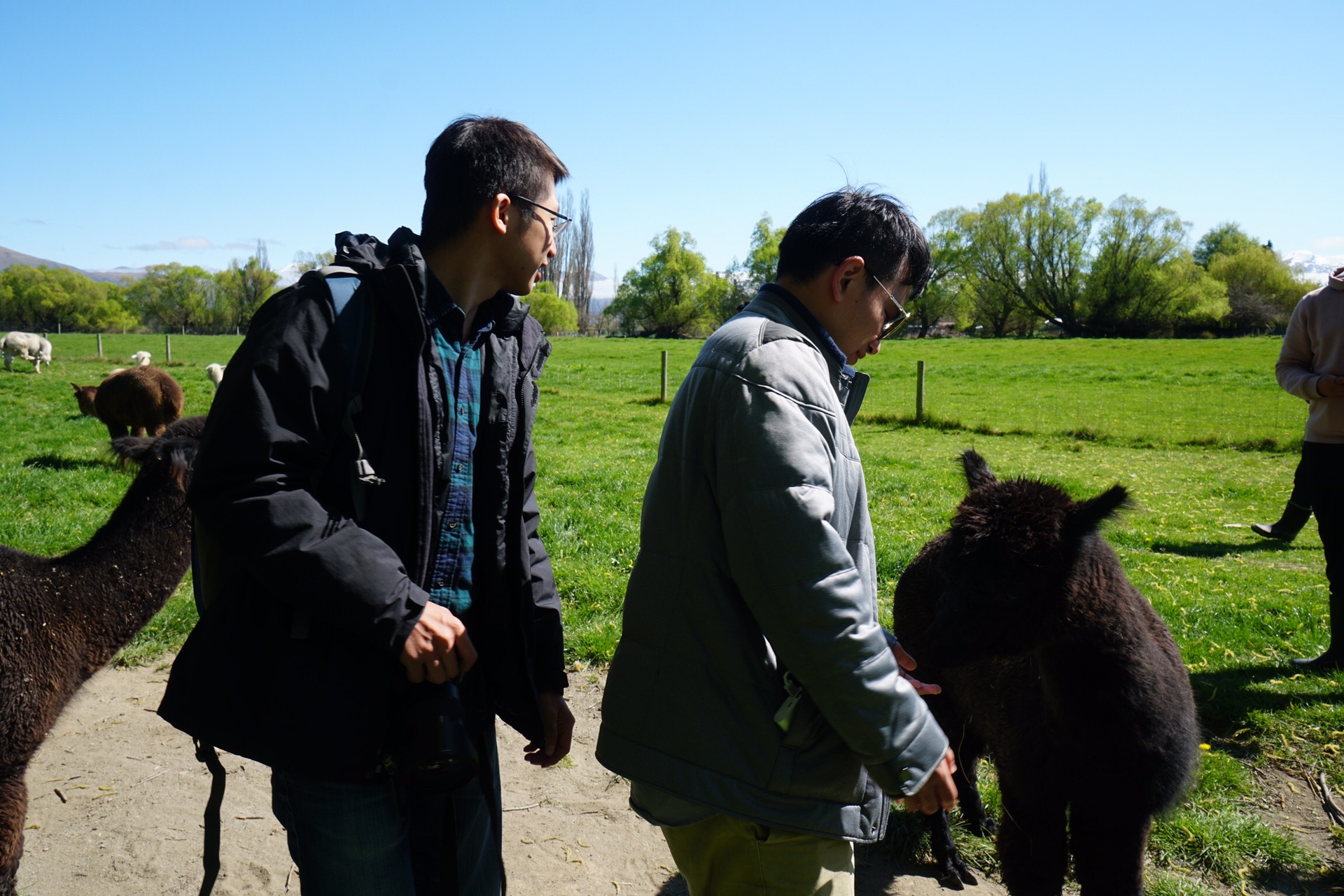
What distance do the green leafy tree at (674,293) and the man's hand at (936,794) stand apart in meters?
70.6

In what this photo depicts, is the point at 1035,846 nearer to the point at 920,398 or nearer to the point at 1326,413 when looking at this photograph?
the point at 1326,413

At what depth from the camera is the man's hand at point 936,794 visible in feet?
5.41

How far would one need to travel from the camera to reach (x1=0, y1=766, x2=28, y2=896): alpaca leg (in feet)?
9.51

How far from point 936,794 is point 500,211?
1511 millimetres

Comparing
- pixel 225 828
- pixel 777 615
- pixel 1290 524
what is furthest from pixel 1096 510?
pixel 1290 524

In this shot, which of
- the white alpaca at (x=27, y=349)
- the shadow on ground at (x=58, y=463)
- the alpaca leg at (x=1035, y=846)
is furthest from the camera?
the white alpaca at (x=27, y=349)

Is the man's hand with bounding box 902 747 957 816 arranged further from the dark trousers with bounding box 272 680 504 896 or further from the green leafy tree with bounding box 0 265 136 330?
the green leafy tree with bounding box 0 265 136 330

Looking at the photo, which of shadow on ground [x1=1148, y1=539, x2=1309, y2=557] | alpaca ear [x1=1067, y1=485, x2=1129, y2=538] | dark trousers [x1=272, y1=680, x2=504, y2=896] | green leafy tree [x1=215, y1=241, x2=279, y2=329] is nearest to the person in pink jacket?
shadow on ground [x1=1148, y1=539, x2=1309, y2=557]

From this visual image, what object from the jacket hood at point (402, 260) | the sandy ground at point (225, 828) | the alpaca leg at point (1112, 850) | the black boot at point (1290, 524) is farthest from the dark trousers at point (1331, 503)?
the jacket hood at point (402, 260)

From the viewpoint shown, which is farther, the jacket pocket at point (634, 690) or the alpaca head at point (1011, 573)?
the alpaca head at point (1011, 573)

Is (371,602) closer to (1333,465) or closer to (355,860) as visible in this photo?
(355,860)

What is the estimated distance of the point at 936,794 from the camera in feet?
5.48

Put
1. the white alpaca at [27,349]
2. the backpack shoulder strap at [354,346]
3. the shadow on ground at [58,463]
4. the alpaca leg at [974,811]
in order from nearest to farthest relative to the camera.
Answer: the backpack shoulder strap at [354,346] < the alpaca leg at [974,811] < the shadow on ground at [58,463] < the white alpaca at [27,349]

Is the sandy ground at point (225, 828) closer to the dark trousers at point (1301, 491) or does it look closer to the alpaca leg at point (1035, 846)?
the alpaca leg at point (1035, 846)
